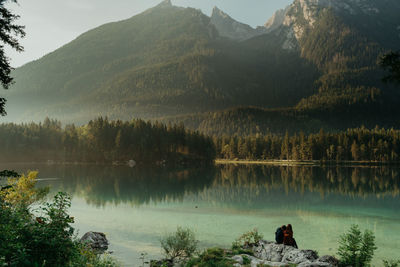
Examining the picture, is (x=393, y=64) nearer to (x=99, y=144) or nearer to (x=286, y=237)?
(x=286, y=237)

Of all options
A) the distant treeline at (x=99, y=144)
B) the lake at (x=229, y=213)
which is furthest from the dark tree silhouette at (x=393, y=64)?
the distant treeline at (x=99, y=144)

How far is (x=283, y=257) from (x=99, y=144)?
6434 inches

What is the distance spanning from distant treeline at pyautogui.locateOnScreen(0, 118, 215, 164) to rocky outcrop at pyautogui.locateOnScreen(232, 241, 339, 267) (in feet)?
500

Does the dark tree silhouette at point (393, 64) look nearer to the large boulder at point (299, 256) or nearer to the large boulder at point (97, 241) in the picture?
the large boulder at point (299, 256)

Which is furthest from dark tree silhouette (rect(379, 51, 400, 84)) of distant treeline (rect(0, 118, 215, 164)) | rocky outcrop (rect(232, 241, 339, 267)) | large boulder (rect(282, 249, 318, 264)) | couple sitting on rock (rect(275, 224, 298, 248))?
distant treeline (rect(0, 118, 215, 164))

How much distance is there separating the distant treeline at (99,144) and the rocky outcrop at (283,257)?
500 feet

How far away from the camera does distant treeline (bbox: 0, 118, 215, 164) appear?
174 metres

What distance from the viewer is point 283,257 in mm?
22188

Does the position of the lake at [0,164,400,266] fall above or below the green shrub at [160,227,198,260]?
below

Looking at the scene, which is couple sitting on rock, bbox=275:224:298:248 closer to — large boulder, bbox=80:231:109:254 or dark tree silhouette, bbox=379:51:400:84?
dark tree silhouette, bbox=379:51:400:84

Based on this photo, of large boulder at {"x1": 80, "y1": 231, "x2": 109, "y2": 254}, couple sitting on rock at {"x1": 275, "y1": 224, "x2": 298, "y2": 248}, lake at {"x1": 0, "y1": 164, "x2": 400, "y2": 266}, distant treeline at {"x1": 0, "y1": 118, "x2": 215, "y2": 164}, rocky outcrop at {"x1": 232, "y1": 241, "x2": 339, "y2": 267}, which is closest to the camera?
rocky outcrop at {"x1": 232, "y1": 241, "x2": 339, "y2": 267}

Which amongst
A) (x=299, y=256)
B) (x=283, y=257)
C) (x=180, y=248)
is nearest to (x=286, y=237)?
(x=283, y=257)

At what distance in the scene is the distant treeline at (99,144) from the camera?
17412 cm

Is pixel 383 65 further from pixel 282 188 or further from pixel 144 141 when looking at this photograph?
pixel 144 141
